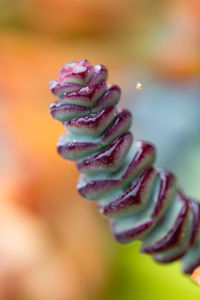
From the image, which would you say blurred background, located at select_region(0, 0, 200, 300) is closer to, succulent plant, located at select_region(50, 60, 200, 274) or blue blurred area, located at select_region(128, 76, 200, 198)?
blue blurred area, located at select_region(128, 76, 200, 198)

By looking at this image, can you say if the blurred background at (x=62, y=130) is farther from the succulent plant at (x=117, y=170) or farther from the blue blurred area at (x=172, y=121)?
the succulent plant at (x=117, y=170)

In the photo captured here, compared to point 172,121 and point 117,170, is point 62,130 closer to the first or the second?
point 172,121

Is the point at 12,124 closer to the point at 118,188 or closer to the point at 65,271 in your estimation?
the point at 65,271

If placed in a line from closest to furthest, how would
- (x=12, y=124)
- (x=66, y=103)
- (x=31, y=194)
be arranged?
(x=66, y=103)
(x=31, y=194)
(x=12, y=124)

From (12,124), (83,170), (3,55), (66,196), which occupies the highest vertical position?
(3,55)

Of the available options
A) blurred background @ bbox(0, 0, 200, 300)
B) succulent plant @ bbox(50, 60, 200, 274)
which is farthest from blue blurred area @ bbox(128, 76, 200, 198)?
succulent plant @ bbox(50, 60, 200, 274)

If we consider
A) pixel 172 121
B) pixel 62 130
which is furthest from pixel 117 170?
pixel 172 121

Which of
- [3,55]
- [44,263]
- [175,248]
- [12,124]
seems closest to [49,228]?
[44,263]
